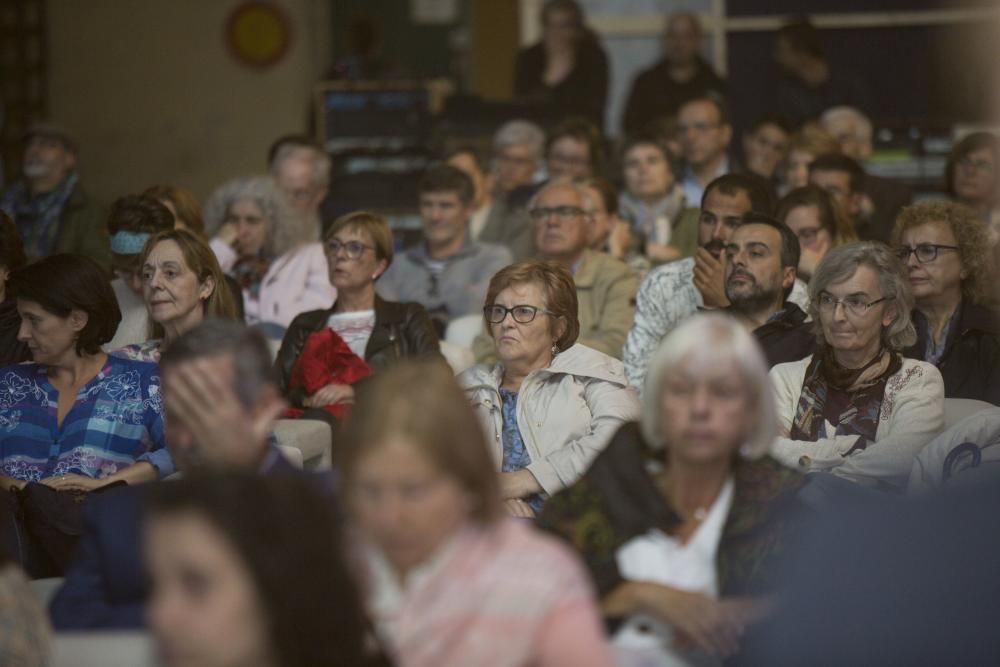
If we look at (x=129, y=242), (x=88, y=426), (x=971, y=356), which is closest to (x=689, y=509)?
(x=88, y=426)

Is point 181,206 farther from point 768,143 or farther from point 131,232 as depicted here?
point 768,143

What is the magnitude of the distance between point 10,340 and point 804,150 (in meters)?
3.35

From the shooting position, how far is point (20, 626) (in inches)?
98.0

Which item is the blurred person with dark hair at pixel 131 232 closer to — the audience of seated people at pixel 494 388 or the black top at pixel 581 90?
the audience of seated people at pixel 494 388

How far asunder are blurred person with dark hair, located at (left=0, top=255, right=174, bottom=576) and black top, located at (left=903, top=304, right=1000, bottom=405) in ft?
6.98

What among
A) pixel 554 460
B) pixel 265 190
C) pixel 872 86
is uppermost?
pixel 872 86

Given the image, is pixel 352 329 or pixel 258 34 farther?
pixel 258 34

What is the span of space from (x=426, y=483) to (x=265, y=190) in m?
3.82

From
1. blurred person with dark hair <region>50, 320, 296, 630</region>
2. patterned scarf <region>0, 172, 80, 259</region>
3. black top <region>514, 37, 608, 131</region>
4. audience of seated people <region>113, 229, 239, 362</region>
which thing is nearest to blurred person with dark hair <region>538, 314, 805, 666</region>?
blurred person with dark hair <region>50, 320, 296, 630</region>

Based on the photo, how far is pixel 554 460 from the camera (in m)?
3.98

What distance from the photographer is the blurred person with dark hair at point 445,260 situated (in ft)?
19.4

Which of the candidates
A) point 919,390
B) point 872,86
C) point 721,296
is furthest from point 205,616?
point 872,86

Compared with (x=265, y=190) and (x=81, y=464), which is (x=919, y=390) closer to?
(x=81, y=464)

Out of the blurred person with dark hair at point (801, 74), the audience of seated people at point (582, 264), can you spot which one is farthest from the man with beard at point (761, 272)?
the blurred person with dark hair at point (801, 74)
